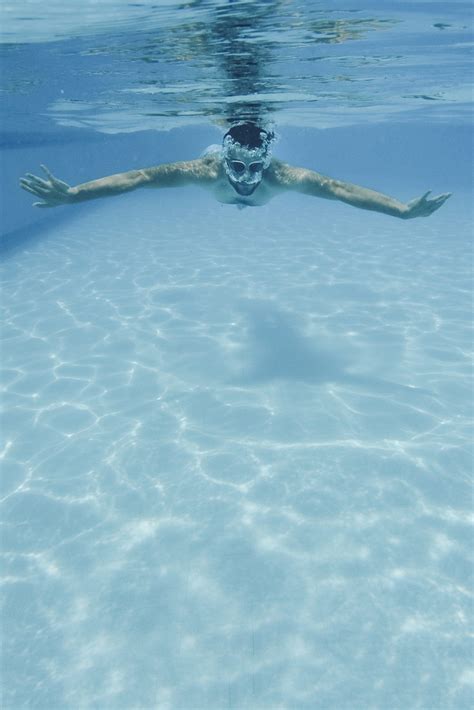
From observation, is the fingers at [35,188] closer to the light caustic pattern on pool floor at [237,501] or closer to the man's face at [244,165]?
the man's face at [244,165]

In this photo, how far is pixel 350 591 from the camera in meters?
3.94

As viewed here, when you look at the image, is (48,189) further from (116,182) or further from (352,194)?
(352,194)

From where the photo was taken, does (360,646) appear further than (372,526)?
No

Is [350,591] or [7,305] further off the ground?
[350,591]

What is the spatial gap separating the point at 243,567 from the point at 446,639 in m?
1.68

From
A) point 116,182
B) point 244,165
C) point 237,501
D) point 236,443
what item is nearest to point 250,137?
point 244,165

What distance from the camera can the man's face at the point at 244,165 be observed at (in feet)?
19.8

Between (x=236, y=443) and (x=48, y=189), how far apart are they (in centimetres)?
357

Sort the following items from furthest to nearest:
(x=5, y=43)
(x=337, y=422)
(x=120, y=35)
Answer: (x=5, y=43)
(x=120, y=35)
(x=337, y=422)

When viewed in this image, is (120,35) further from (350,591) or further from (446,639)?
(446,639)

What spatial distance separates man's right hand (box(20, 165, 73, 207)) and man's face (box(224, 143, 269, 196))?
7.24 feet

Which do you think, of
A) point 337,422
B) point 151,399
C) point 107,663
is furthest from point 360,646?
point 151,399

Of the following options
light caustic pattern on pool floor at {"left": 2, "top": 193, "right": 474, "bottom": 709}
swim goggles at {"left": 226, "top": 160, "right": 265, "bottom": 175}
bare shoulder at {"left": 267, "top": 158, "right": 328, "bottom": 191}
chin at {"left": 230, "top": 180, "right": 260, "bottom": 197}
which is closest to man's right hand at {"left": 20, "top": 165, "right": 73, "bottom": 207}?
swim goggles at {"left": 226, "top": 160, "right": 265, "bottom": 175}

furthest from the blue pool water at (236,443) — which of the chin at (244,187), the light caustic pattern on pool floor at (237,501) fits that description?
the chin at (244,187)
